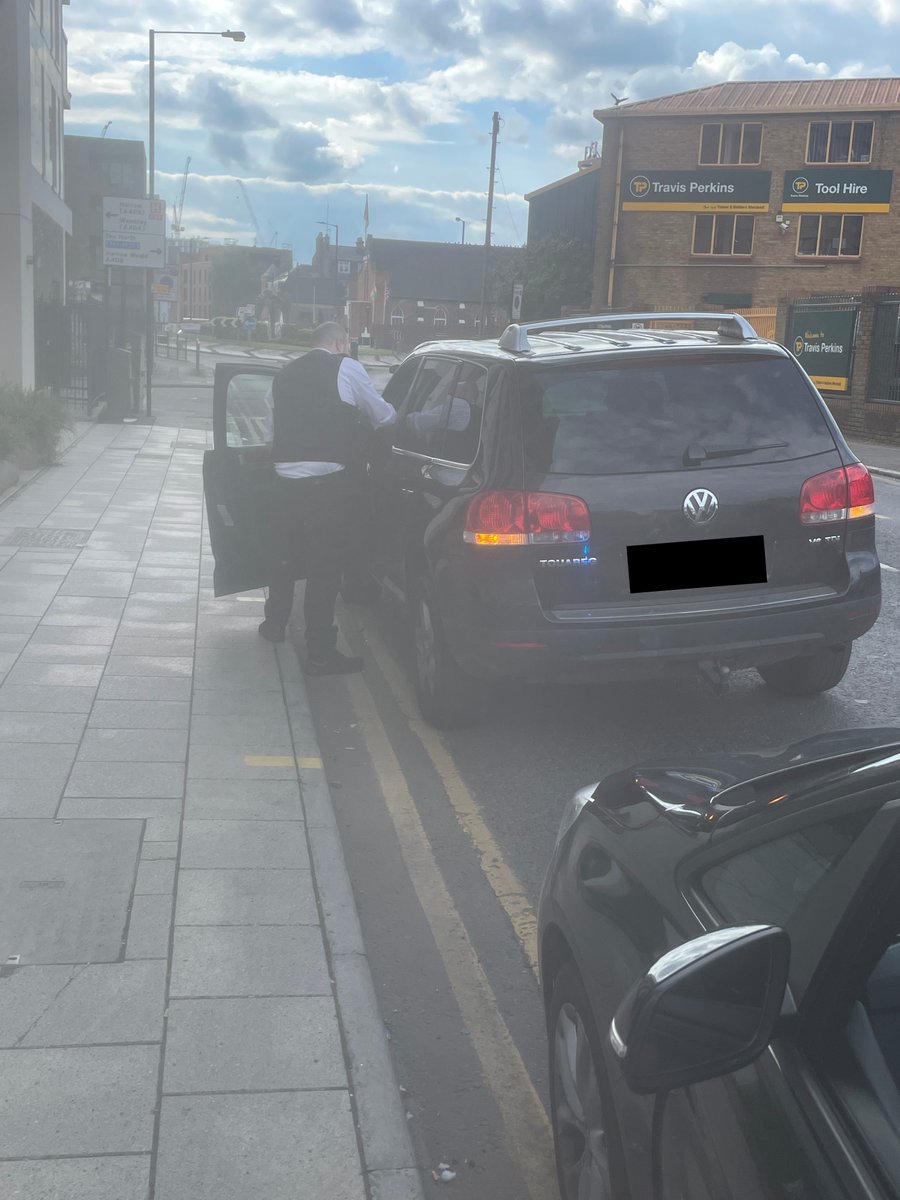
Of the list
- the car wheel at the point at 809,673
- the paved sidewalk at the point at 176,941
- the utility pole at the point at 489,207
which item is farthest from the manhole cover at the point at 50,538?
the utility pole at the point at 489,207

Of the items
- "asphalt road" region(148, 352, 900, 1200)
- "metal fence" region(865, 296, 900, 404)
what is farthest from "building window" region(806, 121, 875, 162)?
"asphalt road" region(148, 352, 900, 1200)

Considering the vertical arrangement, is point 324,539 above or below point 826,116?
below

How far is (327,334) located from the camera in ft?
23.2

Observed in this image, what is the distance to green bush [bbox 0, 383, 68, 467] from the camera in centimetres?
1430

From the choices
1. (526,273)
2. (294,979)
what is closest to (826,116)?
(526,273)

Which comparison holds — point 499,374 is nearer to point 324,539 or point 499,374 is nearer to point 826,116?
point 324,539

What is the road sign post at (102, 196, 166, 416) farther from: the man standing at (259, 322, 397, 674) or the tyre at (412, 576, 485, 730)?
the tyre at (412, 576, 485, 730)

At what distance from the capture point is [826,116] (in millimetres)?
47719

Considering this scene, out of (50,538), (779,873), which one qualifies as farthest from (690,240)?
(779,873)

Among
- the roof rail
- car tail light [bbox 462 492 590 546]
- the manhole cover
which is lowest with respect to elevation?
the manhole cover

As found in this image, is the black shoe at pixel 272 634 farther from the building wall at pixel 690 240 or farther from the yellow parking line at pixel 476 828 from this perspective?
the building wall at pixel 690 240

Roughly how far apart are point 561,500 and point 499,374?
0.76m

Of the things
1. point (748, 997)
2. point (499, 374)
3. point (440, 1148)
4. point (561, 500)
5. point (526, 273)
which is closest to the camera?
point (748, 997)

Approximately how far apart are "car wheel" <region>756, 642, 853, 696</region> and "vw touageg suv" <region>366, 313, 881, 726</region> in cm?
55
